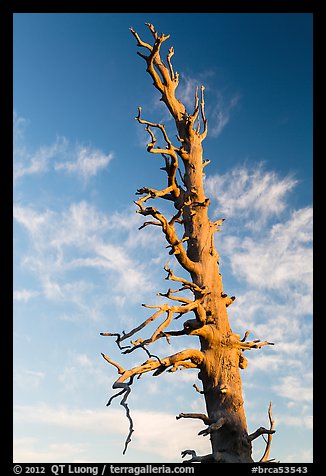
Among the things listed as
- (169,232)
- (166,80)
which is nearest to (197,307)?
(169,232)

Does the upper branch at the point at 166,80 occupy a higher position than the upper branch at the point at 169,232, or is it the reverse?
the upper branch at the point at 166,80

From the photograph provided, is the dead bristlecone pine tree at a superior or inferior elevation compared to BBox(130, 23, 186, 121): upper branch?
inferior

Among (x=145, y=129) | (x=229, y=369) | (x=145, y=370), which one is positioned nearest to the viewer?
(x=145, y=370)

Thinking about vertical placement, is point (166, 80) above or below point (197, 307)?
above

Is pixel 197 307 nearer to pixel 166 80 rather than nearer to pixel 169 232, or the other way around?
pixel 169 232

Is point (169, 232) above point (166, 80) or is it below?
below

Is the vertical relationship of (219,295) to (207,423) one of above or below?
above
